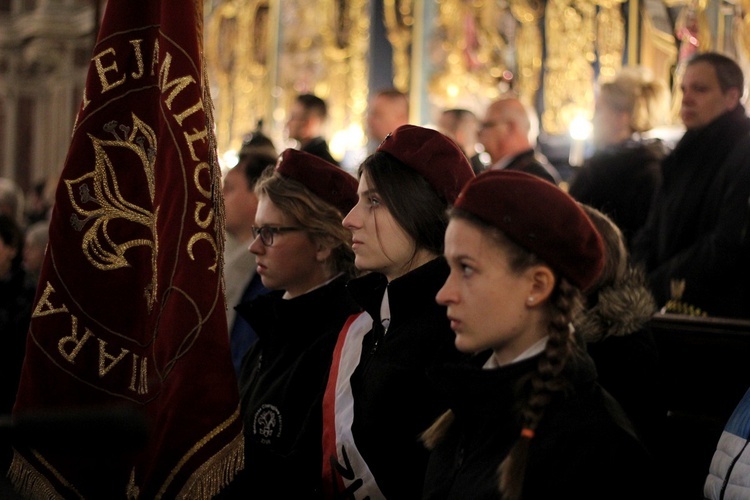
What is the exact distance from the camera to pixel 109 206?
2.91m

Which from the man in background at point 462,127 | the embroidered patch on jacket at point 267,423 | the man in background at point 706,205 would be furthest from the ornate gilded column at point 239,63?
the embroidered patch on jacket at point 267,423

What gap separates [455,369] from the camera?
7.35ft

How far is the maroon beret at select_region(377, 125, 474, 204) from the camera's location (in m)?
2.96

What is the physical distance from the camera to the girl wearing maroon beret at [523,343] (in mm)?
2152

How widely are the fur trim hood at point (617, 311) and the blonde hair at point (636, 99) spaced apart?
272cm

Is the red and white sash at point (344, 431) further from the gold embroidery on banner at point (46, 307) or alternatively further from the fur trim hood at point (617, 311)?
the gold embroidery on banner at point (46, 307)

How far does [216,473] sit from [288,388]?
0.59 m

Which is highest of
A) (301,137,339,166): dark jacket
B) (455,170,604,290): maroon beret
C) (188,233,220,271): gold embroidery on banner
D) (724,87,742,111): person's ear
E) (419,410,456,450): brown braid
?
(724,87,742,111): person's ear

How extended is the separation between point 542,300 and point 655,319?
5.73 feet

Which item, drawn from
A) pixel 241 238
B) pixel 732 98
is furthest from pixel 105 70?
pixel 732 98

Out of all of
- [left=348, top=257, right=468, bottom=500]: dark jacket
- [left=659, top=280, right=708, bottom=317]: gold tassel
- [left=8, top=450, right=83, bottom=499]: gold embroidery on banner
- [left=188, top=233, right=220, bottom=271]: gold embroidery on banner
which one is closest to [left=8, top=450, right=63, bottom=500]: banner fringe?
[left=8, top=450, right=83, bottom=499]: gold embroidery on banner

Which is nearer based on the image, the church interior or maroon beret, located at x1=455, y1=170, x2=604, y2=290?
maroon beret, located at x1=455, y1=170, x2=604, y2=290

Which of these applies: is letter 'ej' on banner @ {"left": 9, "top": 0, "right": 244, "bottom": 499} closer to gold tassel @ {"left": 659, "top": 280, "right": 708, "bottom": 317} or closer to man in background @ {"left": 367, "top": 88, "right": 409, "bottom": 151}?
gold tassel @ {"left": 659, "top": 280, "right": 708, "bottom": 317}

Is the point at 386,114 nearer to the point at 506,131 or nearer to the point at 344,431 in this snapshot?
the point at 506,131
